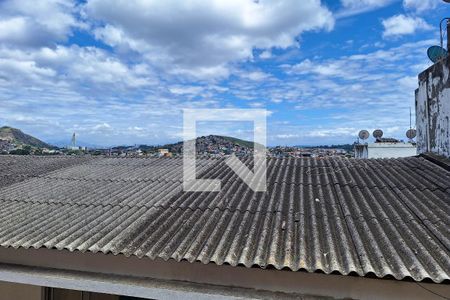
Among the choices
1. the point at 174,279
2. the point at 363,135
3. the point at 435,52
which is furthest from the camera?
the point at 363,135

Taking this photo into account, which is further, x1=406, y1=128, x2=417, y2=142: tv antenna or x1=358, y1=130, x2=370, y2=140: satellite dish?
x1=358, y1=130, x2=370, y2=140: satellite dish

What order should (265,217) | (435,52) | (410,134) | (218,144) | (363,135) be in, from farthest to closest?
(363,135), (410,134), (218,144), (435,52), (265,217)

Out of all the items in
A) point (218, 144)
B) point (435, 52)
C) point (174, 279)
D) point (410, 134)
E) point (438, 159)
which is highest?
point (435, 52)

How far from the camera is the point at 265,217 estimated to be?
4.71 metres

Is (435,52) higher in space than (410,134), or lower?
higher

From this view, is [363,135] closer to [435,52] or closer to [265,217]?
[435,52]

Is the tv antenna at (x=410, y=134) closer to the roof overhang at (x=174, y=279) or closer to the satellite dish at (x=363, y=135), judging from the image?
the satellite dish at (x=363, y=135)

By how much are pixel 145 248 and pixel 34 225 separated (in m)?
1.89

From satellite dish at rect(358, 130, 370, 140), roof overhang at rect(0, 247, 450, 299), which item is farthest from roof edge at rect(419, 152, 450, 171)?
satellite dish at rect(358, 130, 370, 140)

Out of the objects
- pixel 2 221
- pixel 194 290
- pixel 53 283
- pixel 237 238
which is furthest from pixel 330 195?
pixel 2 221

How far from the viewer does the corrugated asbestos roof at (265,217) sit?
3664 mm

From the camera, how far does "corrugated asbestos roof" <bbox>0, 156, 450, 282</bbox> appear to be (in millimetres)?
3664

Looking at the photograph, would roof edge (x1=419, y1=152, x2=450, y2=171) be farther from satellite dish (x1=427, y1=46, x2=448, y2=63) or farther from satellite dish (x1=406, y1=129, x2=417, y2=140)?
satellite dish (x1=406, y1=129, x2=417, y2=140)

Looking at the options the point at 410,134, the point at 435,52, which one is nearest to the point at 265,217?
the point at 435,52
